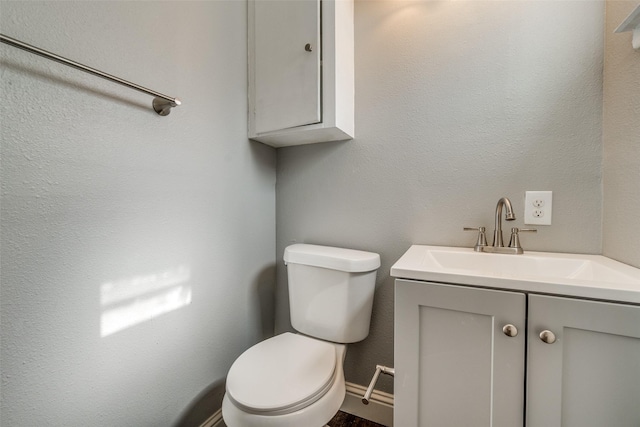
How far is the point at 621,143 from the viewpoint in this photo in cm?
77

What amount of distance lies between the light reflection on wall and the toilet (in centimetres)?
32

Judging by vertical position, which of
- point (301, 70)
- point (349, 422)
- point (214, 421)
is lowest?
point (349, 422)

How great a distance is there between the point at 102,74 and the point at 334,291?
3.28ft

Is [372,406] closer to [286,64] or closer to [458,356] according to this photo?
[458,356]

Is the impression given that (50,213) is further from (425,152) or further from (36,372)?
(425,152)

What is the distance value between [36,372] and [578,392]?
4.08ft

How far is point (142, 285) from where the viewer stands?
819 millimetres

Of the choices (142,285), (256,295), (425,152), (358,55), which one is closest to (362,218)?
(425,152)

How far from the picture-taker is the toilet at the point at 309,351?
29.0 inches

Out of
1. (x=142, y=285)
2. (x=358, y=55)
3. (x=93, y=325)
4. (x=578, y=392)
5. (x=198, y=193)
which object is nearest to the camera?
(x=578, y=392)

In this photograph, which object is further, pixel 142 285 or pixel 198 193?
pixel 198 193

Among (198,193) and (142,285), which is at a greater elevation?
(198,193)

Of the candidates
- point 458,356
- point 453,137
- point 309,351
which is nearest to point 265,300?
point 309,351

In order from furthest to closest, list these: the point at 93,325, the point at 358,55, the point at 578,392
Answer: the point at 358,55
the point at 93,325
the point at 578,392
